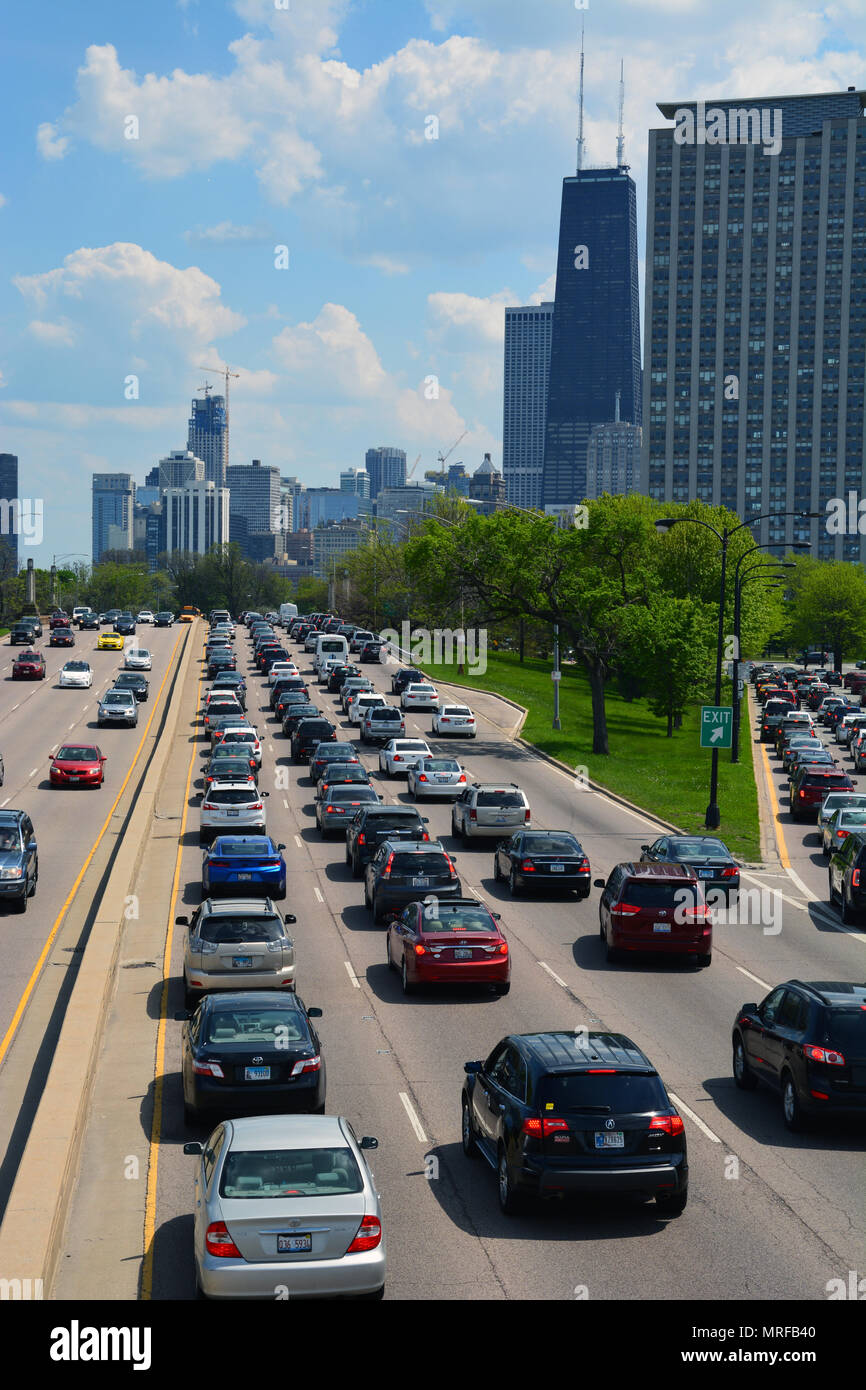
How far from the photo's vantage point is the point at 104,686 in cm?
7769

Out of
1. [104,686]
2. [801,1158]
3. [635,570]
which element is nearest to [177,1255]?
[801,1158]

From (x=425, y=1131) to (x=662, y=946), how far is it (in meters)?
9.56

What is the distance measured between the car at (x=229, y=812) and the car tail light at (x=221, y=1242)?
25804 millimetres

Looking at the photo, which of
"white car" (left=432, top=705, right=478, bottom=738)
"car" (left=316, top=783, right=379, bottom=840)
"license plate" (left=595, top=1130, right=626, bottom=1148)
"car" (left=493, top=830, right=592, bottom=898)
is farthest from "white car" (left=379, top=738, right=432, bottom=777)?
"license plate" (left=595, top=1130, right=626, bottom=1148)

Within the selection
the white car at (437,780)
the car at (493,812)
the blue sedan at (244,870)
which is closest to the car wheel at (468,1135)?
the blue sedan at (244,870)

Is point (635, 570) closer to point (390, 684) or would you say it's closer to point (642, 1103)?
point (390, 684)

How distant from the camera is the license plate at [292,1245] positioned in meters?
10.1

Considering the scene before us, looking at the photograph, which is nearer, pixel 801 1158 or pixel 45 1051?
pixel 801 1158

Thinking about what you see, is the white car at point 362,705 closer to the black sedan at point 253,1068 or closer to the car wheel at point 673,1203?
the black sedan at point 253,1068

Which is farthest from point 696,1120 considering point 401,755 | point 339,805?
point 401,755

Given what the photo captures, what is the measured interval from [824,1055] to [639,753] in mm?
49786

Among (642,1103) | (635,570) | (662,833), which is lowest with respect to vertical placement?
(662,833)

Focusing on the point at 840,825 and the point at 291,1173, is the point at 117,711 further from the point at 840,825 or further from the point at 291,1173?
the point at 291,1173
